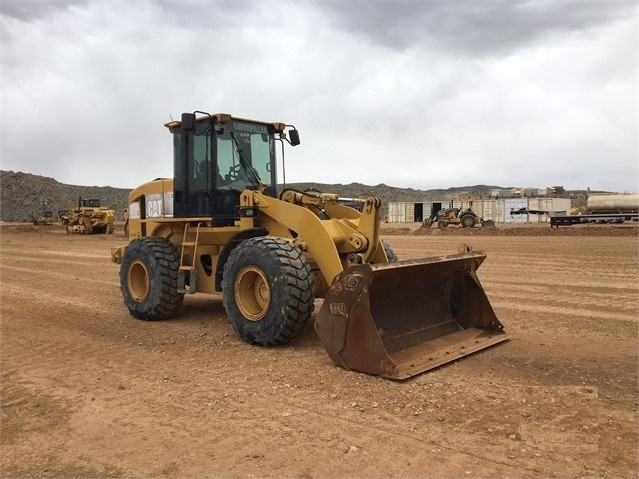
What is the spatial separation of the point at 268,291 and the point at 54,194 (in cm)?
8714

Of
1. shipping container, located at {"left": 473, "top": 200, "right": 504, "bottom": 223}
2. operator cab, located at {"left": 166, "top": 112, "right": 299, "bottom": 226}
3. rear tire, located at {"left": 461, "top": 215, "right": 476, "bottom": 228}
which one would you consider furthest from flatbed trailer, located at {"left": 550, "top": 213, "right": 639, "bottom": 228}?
operator cab, located at {"left": 166, "top": 112, "right": 299, "bottom": 226}

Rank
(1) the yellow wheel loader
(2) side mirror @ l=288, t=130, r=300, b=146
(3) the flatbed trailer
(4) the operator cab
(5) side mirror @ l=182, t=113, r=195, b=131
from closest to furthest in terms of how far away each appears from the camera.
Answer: (1) the yellow wheel loader
(5) side mirror @ l=182, t=113, r=195, b=131
(4) the operator cab
(2) side mirror @ l=288, t=130, r=300, b=146
(3) the flatbed trailer

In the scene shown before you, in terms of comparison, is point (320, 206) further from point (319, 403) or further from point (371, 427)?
point (371, 427)

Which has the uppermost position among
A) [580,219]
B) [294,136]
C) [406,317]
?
[294,136]

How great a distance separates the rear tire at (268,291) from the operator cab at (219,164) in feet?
4.73

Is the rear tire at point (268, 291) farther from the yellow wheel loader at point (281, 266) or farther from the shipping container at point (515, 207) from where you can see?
the shipping container at point (515, 207)

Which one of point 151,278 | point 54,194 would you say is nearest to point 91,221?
point 151,278

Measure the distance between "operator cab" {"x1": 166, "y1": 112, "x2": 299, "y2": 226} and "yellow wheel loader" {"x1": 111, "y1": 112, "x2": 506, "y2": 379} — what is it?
15 millimetres

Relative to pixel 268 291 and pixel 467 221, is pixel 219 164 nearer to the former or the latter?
pixel 268 291

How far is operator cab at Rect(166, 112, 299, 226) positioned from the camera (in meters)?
7.88

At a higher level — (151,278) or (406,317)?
(151,278)

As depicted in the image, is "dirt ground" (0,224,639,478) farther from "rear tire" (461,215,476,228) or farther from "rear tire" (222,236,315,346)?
"rear tire" (461,215,476,228)

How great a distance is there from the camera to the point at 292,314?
6.11m

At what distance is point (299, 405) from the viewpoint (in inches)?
185
